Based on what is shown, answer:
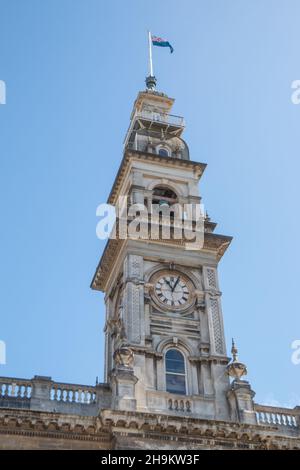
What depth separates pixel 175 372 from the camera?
31.9m

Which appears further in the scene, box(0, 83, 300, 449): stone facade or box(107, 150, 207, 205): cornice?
box(107, 150, 207, 205): cornice

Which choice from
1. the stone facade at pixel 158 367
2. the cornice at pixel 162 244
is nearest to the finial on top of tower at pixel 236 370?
the stone facade at pixel 158 367

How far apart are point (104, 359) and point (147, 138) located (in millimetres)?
12362

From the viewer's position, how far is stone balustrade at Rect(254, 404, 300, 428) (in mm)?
31172

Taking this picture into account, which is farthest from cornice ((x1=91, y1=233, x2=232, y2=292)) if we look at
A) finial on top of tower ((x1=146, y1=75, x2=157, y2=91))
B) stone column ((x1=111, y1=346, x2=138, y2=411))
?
finial on top of tower ((x1=146, y1=75, x2=157, y2=91))

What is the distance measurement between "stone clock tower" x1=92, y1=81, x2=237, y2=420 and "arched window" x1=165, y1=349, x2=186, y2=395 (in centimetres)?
4

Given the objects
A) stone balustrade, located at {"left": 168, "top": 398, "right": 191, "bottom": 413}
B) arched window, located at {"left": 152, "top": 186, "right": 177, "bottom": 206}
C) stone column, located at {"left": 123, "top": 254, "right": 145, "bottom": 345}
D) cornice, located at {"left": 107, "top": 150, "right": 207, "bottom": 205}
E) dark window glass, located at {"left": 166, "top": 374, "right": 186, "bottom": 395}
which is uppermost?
cornice, located at {"left": 107, "top": 150, "right": 207, "bottom": 205}

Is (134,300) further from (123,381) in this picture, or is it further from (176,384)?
(123,381)

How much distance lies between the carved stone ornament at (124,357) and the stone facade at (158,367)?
4 centimetres

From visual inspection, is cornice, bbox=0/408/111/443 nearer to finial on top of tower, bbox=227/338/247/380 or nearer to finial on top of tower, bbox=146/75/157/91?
finial on top of tower, bbox=227/338/247/380

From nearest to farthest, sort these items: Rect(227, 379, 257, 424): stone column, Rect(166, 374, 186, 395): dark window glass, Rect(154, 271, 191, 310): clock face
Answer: Rect(227, 379, 257, 424): stone column < Rect(166, 374, 186, 395): dark window glass < Rect(154, 271, 191, 310): clock face

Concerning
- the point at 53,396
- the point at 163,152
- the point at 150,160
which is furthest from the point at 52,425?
the point at 163,152

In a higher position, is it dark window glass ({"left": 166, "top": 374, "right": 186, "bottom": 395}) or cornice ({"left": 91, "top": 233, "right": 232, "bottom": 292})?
cornice ({"left": 91, "top": 233, "right": 232, "bottom": 292})
